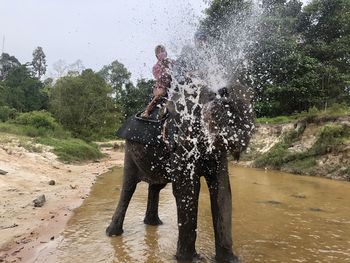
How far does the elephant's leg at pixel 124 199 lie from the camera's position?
6.78 m

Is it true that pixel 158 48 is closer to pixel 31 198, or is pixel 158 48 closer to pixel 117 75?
pixel 31 198

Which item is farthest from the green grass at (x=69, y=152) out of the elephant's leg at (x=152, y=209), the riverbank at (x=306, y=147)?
the elephant's leg at (x=152, y=209)

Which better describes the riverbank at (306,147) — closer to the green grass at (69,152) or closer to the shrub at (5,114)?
the green grass at (69,152)

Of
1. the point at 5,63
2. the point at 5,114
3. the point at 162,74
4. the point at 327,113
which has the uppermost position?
the point at 5,63

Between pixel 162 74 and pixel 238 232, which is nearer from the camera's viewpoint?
pixel 162 74

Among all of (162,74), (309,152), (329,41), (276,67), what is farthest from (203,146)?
(329,41)

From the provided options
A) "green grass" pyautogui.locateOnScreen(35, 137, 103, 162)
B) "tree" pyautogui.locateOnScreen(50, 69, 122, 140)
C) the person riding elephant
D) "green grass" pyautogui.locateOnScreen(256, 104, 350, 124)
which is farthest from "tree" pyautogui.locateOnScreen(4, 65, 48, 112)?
the person riding elephant

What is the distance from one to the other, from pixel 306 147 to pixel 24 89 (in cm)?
3358

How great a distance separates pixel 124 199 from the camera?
6.94m

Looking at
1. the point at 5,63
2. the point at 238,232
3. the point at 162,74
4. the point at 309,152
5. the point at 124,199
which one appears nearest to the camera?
the point at 162,74

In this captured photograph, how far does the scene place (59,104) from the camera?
1230 inches

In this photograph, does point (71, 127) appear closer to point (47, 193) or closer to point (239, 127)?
point (47, 193)

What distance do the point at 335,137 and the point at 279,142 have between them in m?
4.28

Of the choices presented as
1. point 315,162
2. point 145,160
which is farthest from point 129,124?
point 315,162
